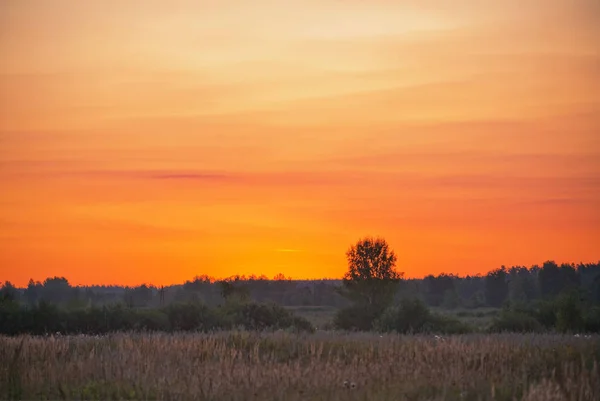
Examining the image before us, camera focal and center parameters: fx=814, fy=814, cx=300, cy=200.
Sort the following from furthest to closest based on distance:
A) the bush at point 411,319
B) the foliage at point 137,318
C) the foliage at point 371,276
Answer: the foliage at point 371,276 → the bush at point 411,319 → the foliage at point 137,318

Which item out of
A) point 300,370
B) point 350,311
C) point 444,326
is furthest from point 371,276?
point 300,370

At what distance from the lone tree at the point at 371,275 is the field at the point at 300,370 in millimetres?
49531

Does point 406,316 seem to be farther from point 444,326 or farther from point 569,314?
point 569,314

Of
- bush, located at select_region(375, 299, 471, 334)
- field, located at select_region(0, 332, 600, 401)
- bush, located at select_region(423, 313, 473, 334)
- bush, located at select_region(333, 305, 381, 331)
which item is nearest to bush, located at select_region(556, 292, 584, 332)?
bush, located at select_region(423, 313, 473, 334)

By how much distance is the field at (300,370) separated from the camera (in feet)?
58.1

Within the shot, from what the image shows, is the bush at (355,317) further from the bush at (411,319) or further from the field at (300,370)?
the field at (300,370)

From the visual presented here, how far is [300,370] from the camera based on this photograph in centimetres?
2062

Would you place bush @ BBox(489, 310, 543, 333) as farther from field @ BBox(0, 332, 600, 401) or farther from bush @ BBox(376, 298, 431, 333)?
field @ BBox(0, 332, 600, 401)

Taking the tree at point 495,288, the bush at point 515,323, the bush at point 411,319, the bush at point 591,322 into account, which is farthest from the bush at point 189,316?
the tree at point 495,288

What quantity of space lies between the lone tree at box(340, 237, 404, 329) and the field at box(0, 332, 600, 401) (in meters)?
49.5

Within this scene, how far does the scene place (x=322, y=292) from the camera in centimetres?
14850

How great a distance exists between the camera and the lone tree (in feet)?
259

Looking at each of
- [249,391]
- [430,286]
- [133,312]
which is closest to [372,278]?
[133,312]

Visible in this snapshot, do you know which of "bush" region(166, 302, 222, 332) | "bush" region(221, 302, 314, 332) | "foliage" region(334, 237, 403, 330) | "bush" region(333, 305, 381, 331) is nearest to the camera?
"bush" region(166, 302, 222, 332)
